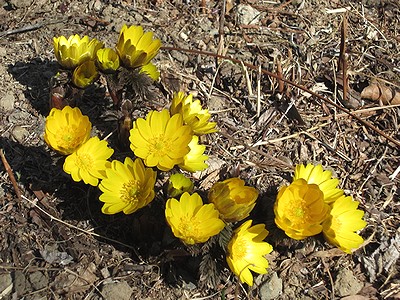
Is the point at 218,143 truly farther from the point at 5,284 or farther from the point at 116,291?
the point at 5,284

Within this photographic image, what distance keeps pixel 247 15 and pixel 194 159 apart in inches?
48.2

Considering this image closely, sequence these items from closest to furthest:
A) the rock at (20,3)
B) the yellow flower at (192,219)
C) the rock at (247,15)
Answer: the yellow flower at (192,219), the rock at (20,3), the rock at (247,15)

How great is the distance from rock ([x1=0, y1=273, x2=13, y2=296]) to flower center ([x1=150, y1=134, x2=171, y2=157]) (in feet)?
2.49

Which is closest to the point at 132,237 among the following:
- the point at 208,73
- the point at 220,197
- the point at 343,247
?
the point at 220,197

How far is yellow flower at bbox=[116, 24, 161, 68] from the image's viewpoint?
232 cm

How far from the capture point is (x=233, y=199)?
7.02 ft

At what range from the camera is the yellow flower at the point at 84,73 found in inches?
94.0

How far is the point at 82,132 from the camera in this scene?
223 cm

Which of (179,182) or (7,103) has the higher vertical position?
(179,182)

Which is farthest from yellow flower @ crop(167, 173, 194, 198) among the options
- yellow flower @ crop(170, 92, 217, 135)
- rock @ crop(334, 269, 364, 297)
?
rock @ crop(334, 269, 364, 297)

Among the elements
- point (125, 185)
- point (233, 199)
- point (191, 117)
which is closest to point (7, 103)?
point (125, 185)

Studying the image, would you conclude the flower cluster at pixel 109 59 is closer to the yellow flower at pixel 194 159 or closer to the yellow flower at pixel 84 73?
the yellow flower at pixel 84 73

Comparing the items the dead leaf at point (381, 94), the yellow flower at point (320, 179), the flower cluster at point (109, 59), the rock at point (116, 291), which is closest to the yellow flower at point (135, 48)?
the flower cluster at point (109, 59)

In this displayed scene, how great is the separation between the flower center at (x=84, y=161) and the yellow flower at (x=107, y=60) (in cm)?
41
